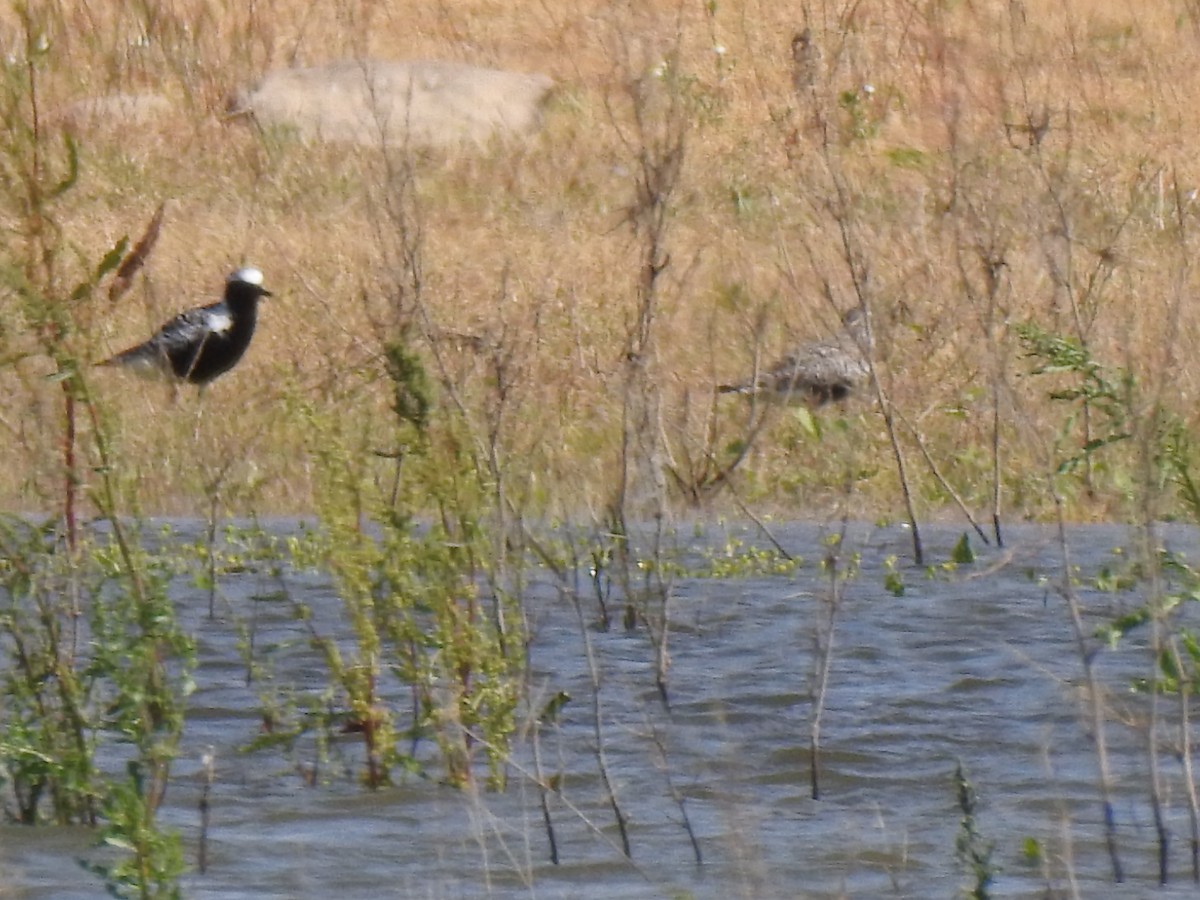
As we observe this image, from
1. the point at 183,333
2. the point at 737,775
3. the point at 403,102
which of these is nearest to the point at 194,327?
the point at 183,333

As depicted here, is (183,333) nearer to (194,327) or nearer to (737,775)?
(194,327)

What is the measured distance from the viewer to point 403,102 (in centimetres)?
1756

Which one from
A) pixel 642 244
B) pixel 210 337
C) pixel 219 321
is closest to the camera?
pixel 642 244

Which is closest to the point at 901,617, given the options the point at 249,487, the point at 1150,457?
the point at 249,487

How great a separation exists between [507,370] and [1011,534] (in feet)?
11.5

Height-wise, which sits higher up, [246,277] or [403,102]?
[403,102]

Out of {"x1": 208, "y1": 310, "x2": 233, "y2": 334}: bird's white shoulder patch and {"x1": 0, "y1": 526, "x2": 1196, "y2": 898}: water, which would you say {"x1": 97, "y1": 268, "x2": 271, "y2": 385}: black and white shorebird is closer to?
{"x1": 208, "y1": 310, "x2": 233, "y2": 334}: bird's white shoulder patch

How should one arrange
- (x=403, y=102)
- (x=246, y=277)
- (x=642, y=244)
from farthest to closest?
(x=403, y=102)
(x=246, y=277)
(x=642, y=244)

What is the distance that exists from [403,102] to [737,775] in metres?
12.3

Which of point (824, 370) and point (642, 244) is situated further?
point (824, 370)

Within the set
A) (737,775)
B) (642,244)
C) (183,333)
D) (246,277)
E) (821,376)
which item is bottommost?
(737,775)

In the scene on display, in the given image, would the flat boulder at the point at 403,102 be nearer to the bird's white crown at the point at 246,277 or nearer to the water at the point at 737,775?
the bird's white crown at the point at 246,277

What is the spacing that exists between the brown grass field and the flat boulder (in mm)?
296

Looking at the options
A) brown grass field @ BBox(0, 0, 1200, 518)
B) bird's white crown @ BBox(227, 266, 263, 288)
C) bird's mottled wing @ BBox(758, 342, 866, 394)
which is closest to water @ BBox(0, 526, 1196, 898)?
brown grass field @ BBox(0, 0, 1200, 518)
